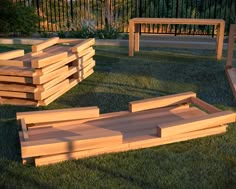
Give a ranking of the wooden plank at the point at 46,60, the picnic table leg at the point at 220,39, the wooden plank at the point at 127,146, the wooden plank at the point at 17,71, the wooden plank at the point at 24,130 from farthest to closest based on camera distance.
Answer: the picnic table leg at the point at 220,39 → the wooden plank at the point at 17,71 → the wooden plank at the point at 46,60 → the wooden plank at the point at 24,130 → the wooden plank at the point at 127,146

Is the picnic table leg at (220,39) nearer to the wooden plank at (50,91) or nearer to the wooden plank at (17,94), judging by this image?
the wooden plank at (50,91)

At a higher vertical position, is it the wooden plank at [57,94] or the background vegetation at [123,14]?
the background vegetation at [123,14]

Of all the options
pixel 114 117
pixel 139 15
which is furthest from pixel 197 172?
pixel 139 15

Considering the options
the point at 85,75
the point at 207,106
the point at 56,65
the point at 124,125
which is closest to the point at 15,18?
the point at 85,75

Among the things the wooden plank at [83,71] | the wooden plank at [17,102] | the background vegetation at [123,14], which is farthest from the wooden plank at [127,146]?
the background vegetation at [123,14]

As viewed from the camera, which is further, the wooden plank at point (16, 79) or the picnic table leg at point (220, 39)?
the picnic table leg at point (220, 39)

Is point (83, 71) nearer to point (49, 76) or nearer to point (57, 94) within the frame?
point (57, 94)

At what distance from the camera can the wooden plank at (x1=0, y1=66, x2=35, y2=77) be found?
4.88m

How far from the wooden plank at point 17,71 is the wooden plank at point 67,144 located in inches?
68.3

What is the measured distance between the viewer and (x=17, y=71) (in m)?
4.98

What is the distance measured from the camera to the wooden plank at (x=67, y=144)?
10.6ft

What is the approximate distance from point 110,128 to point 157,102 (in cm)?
80

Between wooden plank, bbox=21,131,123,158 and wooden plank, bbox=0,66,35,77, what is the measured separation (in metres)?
1.74

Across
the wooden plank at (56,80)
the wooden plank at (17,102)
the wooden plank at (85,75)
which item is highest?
the wooden plank at (56,80)
